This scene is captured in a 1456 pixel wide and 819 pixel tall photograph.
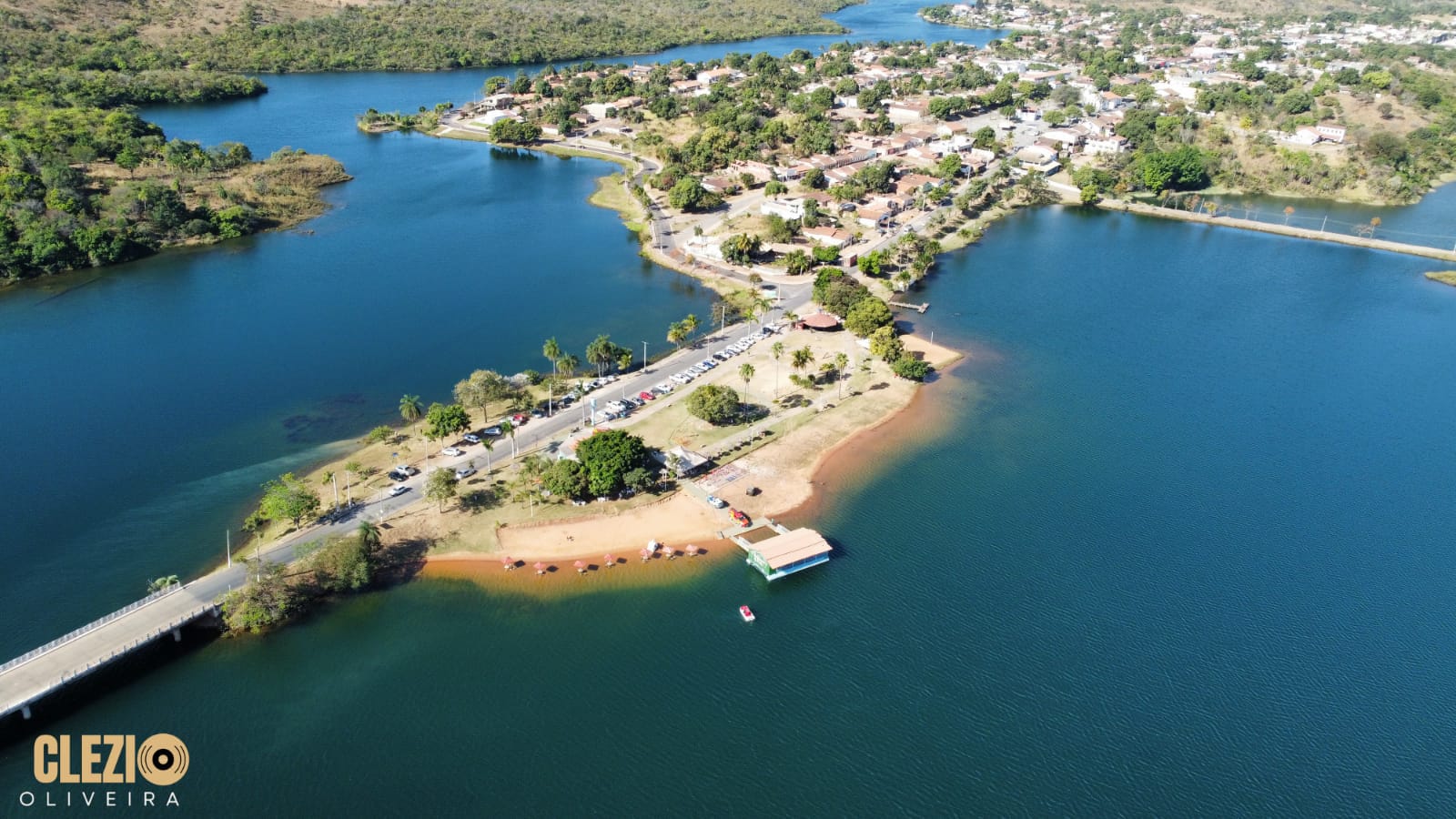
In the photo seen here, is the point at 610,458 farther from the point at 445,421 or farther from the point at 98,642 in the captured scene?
the point at 98,642

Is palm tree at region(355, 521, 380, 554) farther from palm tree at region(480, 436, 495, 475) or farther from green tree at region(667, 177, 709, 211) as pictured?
green tree at region(667, 177, 709, 211)

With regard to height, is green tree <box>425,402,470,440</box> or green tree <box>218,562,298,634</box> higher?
green tree <box>425,402,470,440</box>

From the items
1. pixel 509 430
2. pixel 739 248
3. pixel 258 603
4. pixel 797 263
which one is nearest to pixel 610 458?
pixel 509 430

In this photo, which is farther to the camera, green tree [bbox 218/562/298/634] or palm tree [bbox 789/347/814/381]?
palm tree [bbox 789/347/814/381]

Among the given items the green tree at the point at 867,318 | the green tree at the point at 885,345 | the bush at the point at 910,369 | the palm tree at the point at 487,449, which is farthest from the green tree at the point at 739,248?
the palm tree at the point at 487,449

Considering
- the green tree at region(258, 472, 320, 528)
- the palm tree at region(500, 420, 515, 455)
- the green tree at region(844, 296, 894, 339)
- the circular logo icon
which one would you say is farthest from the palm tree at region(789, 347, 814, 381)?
the circular logo icon

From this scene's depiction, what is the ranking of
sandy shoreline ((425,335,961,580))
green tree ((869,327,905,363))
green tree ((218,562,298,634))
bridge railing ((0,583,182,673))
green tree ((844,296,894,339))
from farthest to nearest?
1. green tree ((844,296,894,339))
2. green tree ((869,327,905,363))
3. sandy shoreline ((425,335,961,580))
4. green tree ((218,562,298,634))
5. bridge railing ((0,583,182,673))

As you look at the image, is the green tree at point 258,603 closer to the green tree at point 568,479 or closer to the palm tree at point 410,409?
the green tree at point 568,479
